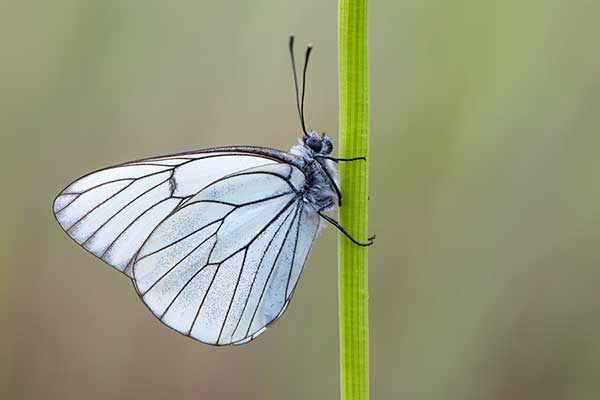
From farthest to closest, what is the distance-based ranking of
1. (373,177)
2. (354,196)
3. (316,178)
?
(373,177), (316,178), (354,196)

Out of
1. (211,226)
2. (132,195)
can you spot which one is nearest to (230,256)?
(211,226)

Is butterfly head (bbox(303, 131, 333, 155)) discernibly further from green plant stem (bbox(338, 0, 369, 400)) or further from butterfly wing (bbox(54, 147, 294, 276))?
green plant stem (bbox(338, 0, 369, 400))

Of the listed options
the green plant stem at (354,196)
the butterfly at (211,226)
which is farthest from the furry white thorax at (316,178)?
the green plant stem at (354,196)

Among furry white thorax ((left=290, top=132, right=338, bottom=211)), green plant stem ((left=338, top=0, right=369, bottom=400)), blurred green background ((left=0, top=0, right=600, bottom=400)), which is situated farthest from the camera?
blurred green background ((left=0, top=0, right=600, bottom=400))

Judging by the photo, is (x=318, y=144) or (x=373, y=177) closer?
(x=318, y=144)

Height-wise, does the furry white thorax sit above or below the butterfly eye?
below

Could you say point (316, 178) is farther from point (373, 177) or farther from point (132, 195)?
point (373, 177)

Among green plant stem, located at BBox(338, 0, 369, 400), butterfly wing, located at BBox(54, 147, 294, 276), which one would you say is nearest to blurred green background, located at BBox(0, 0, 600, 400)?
butterfly wing, located at BBox(54, 147, 294, 276)
